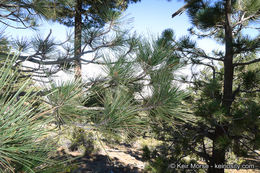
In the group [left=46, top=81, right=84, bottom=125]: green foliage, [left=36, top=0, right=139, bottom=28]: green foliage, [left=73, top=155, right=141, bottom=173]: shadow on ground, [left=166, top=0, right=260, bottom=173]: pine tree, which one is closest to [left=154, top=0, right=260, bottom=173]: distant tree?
[left=166, top=0, right=260, bottom=173]: pine tree

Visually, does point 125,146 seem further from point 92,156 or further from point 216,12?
point 216,12

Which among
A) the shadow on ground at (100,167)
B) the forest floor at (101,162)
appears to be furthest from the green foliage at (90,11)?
the shadow on ground at (100,167)

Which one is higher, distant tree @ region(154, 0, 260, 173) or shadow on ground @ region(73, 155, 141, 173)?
distant tree @ region(154, 0, 260, 173)

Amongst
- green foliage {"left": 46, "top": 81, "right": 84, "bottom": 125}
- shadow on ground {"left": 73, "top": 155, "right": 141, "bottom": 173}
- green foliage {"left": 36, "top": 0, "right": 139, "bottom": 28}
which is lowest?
shadow on ground {"left": 73, "top": 155, "right": 141, "bottom": 173}

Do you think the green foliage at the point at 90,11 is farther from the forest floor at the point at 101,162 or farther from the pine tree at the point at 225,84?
the forest floor at the point at 101,162

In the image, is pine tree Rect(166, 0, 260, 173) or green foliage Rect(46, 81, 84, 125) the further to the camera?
pine tree Rect(166, 0, 260, 173)

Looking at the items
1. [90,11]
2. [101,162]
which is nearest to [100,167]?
[101,162]

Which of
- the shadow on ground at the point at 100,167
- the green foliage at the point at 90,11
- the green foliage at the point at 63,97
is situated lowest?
the shadow on ground at the point at 100,167

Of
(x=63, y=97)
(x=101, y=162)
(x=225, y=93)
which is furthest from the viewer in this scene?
(x=101, y=162)

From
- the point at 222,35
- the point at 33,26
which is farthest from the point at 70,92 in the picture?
the point at 222,35

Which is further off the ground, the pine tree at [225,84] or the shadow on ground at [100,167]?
the pine tree at [225,84]

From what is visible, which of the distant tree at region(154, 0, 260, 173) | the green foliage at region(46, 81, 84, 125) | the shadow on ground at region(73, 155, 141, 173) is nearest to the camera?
the green foliage at region(46, 81, 84, 125)

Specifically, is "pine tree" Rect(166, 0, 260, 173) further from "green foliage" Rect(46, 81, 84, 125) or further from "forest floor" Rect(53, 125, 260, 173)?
"forest floor" Rect(53, 125, 260, 173)

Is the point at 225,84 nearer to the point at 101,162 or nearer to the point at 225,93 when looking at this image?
the point at 225,93
